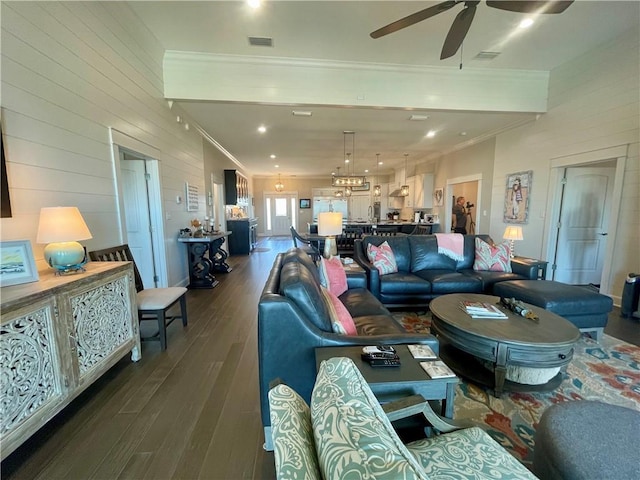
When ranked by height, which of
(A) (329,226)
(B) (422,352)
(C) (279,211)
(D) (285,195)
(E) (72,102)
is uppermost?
(E) (72,102)

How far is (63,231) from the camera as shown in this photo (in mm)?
1769

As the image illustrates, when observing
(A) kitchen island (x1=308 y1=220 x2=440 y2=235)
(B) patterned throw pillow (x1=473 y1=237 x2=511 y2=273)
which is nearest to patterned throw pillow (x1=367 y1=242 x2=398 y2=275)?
(B) patterned throw pillow (x1=473 y1=237 x2=511 y2=273)

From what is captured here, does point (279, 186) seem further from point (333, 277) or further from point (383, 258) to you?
point (333, 277)

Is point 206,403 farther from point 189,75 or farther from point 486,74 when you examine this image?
point 486,74

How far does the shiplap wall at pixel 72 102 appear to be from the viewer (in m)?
1.76

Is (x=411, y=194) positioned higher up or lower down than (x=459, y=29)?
lower down

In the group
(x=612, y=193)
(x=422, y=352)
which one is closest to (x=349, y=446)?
(x=422, y=352)

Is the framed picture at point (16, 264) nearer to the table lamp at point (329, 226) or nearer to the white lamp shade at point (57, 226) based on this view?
the white lamp shade at point (57, 226)

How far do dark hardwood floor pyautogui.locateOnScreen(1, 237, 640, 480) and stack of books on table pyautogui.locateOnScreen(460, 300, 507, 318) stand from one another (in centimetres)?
175

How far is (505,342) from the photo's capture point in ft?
5.83

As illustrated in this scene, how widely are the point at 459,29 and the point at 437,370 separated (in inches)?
106

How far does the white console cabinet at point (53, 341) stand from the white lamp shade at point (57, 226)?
0.25 m

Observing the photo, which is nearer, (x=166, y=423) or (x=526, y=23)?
(x=166, y=423)

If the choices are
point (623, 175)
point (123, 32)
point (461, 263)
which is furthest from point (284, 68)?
point (623, 175)
